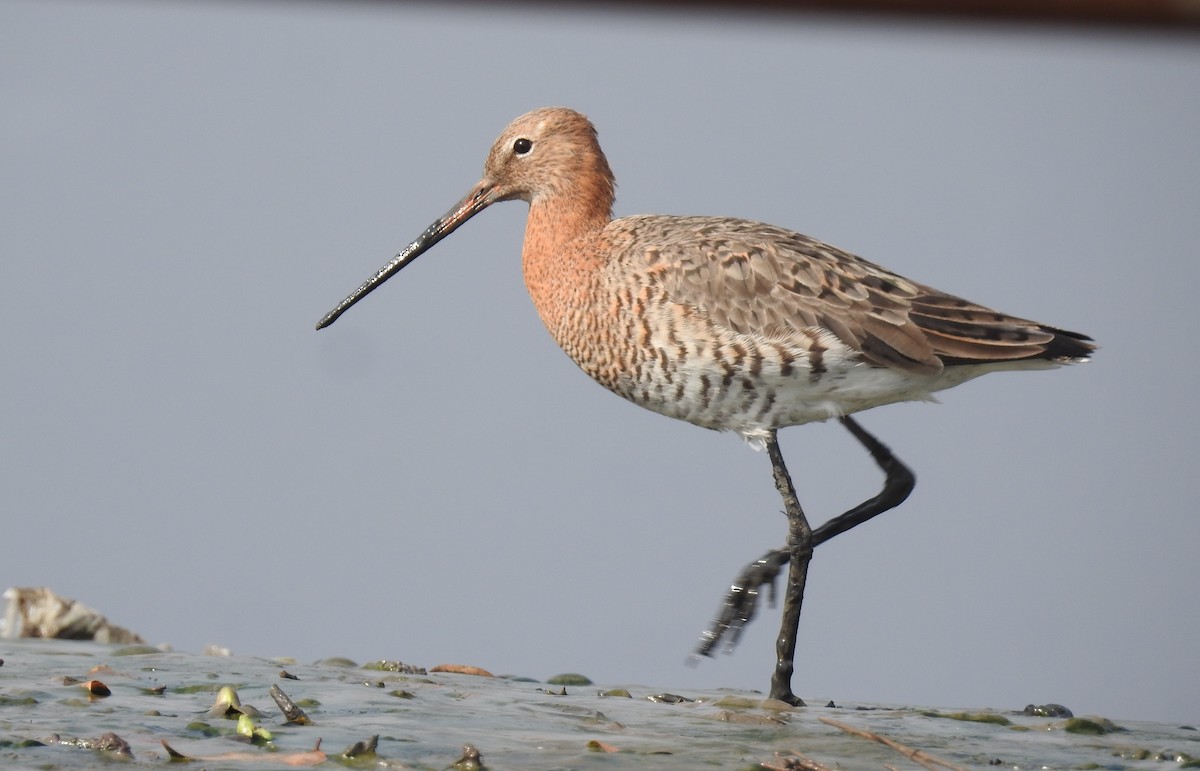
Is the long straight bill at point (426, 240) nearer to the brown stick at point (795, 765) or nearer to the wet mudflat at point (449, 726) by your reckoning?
the wet mudflat at point (449, 726)

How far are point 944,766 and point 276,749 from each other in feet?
7.79

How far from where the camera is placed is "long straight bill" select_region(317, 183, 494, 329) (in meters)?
8.35

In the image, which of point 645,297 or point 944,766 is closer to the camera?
point 944,766

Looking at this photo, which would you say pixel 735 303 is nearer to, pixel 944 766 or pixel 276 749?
pixel 944 766

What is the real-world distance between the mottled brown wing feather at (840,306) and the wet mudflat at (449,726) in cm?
176

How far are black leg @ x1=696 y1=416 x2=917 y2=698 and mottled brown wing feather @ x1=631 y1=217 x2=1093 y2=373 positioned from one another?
0.69 meters

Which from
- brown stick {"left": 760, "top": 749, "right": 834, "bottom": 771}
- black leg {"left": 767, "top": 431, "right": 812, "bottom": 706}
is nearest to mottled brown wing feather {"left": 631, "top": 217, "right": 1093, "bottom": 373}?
black leg {"left": 767, "top": 431, "right": 812, "bottom": 706}

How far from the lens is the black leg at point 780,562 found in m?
7.04

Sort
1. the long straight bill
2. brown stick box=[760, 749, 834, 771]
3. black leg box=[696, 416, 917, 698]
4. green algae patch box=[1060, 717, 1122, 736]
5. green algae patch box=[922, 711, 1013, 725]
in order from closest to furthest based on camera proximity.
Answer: brown stick box=[760, 749, 834, 771], green algae patch box=[1060, 717, 1122, 736], green algae patch box=[922, 711, 1013, 725], black leg box=[696, 416, 917, 698], the long straight bill

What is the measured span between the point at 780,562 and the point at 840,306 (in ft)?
4.59

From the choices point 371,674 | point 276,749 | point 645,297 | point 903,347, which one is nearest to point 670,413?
point 645,297

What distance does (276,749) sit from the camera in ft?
15.9

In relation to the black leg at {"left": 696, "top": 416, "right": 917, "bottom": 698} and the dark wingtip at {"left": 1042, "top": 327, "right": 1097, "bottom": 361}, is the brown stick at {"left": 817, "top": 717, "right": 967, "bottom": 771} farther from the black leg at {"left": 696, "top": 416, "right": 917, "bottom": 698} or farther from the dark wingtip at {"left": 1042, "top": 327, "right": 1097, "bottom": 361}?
the dark wingtip at {"left": 1042, "top": 327, "right": 1097, "bottom": 361}

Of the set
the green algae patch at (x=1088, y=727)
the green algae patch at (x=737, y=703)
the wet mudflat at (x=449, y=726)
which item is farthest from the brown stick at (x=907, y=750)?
the green algae patch at (x=1088, y=727)
